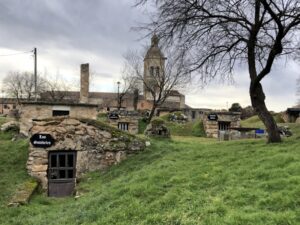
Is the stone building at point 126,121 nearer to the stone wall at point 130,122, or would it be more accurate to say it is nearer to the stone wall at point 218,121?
the stone wall at point 130,122

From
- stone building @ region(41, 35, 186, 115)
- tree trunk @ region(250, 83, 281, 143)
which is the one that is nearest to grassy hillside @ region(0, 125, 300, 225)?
tree trunk @ region(250, 83, 281, 143)

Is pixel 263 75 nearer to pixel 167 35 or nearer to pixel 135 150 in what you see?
pixel 167 35

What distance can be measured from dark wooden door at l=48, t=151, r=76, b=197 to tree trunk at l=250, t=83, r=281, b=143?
6762 millimetres

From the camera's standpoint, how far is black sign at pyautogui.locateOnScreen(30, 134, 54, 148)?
14.4m

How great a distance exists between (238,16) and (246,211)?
8.34m

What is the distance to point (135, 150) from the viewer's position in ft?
49.5

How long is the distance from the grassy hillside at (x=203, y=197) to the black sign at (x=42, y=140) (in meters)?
3.02

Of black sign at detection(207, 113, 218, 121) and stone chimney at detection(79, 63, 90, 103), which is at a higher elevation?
stone chimney at detection(79, 63, 90, 103)

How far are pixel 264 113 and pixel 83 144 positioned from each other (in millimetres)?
6530

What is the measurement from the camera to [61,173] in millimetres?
14508

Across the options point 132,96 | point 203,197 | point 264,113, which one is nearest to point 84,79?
point 132,96

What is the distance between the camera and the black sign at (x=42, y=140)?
1445 centimetres

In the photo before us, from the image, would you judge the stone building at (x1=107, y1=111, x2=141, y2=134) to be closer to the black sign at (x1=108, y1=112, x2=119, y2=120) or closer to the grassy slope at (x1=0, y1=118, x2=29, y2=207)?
the black sign at (x1=108, y1=112, x2=119, y2=120)

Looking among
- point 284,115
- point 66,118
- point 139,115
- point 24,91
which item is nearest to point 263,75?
point 66,118
